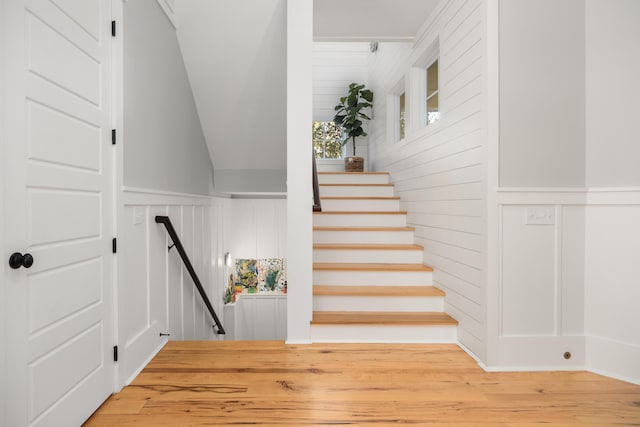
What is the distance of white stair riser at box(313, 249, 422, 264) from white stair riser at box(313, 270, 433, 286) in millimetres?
320

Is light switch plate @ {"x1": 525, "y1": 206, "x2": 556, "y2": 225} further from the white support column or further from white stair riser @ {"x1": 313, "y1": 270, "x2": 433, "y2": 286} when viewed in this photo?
the white support column

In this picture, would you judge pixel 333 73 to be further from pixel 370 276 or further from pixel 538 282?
pixel 538 282

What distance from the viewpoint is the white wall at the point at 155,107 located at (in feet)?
7.58

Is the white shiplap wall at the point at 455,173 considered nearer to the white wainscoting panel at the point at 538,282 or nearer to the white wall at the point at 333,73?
the white wainscoting panel at the point at 538,282

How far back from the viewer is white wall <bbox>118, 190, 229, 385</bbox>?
2.22 meters

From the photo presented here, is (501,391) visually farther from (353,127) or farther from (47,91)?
(353,127)

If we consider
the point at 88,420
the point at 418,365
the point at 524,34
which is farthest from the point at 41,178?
the point at 524,34

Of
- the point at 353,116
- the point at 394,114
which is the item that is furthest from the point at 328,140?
the point at 394,114

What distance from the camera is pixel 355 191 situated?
4828 millimetres

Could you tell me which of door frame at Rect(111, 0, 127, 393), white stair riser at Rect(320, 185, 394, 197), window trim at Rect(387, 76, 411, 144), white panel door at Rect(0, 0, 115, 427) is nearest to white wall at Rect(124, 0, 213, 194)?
door frame at Rect(111, 0, 127, 393)

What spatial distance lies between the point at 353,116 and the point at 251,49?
2.80 m

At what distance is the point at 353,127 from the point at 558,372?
4493mm

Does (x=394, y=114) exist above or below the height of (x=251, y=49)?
below

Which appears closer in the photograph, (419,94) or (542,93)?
(542,93)
